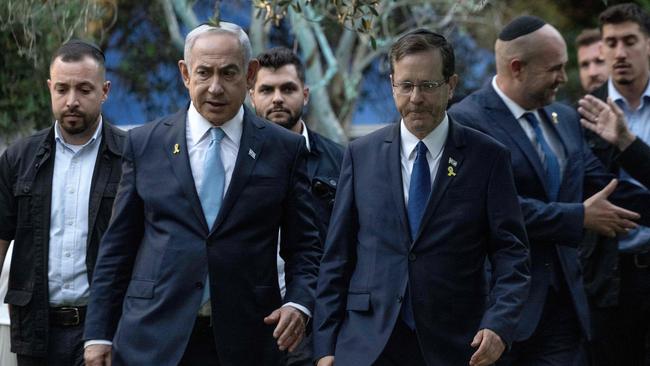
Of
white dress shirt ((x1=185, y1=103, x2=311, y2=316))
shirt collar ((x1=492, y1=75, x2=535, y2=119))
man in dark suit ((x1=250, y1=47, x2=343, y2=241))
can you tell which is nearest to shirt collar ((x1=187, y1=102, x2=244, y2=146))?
white dress shirt ((x1=185, y1=103, x2=311, y2=316))

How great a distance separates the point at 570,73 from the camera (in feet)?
69.3

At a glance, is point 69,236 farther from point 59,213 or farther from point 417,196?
point 417,196

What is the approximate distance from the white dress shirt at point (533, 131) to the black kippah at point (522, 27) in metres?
0.28

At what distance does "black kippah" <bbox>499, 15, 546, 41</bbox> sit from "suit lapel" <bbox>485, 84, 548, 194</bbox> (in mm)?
314

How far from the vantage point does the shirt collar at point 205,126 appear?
615 centimetres

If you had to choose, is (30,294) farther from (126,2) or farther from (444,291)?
(126,2)

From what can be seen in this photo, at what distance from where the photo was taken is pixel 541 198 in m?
7.29

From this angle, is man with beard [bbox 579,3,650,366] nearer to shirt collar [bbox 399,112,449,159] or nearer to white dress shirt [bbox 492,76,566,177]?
white dress shirt [bbox 492,76,566,177]

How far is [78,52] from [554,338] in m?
2.99

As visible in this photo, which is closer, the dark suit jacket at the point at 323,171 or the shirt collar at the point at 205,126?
the shirt collar at the point at 205,126

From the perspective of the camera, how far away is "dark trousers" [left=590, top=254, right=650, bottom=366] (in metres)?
8.22

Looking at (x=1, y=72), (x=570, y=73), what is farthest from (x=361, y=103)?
(x=1, y=72)

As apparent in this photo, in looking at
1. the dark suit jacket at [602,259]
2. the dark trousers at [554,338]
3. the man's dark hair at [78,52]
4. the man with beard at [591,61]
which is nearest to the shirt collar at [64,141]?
the man's dark hair at [78,52]

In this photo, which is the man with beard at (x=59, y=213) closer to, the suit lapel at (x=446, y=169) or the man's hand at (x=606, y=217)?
the suit lapel at (x=446, y=169)
